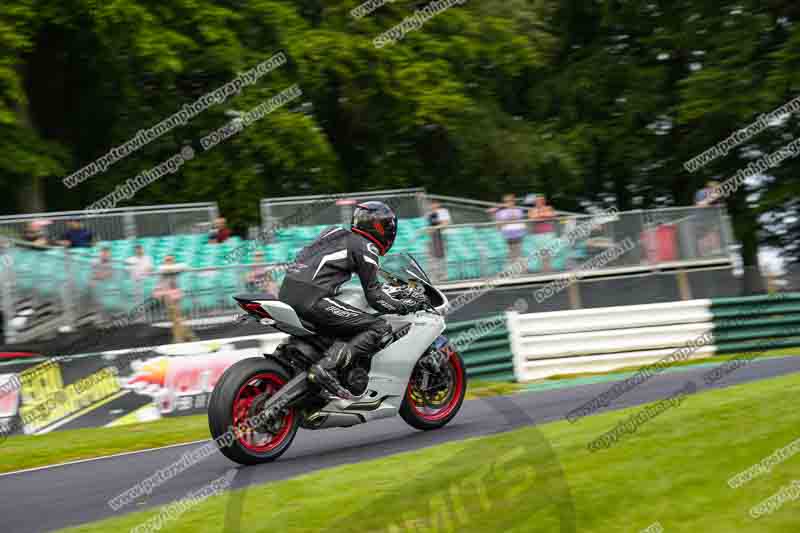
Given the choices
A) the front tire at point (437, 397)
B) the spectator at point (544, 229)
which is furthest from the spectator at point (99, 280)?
the front tire at point (437, 397)

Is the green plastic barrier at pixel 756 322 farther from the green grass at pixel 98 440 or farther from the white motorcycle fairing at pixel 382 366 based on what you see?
the white motorcycle fairing at pixel 382 366

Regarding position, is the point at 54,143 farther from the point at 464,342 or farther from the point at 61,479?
the point at 61,479

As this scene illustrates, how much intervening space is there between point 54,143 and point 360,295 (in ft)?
46.5

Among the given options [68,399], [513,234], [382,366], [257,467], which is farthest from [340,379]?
[513,234]

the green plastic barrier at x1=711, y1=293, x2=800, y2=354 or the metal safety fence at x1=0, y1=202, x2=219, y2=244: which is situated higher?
the metal safety fence at x1=0, y1=202, x2=219, y2=244

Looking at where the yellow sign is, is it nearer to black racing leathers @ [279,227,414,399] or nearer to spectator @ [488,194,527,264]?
black racing leathers @ [279,227,414,399]

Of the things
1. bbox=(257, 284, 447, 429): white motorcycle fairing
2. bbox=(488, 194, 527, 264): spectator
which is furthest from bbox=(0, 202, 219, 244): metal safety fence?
bbox=(257, 284, 447, 429): white motorcycle fairing

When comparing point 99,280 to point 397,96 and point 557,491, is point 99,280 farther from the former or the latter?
point 557,491

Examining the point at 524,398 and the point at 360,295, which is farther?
the point at 524,398

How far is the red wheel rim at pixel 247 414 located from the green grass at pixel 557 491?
84 centimetres

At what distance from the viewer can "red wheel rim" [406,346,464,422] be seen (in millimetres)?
8734

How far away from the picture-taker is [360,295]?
8273 millimetres

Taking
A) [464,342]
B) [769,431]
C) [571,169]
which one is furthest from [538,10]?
[769,431]

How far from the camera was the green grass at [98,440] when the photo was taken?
1022 cm
